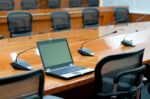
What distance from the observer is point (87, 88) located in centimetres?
305

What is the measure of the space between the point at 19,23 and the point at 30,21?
0.62ft

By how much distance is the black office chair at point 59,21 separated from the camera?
4695 millimetres

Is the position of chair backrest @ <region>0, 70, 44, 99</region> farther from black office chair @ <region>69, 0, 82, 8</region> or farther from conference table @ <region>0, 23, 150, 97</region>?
black office chair @ <region>69, 0, 82, 8</region>

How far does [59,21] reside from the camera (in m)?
4.74

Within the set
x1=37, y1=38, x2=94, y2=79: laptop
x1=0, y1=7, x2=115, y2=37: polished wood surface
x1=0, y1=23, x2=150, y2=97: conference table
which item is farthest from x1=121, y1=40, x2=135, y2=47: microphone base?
x1=0, y1=7, x2=115, y2=37: polished wood surface

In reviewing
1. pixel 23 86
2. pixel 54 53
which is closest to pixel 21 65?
pixel 54 53

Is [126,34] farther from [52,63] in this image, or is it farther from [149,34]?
[52,63]

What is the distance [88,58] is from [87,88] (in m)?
0.64

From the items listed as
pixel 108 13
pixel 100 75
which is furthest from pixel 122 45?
pixel 108 13

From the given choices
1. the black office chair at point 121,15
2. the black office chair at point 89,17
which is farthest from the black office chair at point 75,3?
the black office chair at point 89,17

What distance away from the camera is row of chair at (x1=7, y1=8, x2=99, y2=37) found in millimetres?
4270

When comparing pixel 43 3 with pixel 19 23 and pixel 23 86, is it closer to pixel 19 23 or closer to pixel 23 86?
pixel 19 23

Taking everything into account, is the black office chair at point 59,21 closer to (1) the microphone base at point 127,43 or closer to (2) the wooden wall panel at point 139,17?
(1) the microphone base at point 127,43

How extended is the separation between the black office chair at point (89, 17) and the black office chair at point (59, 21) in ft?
1.76
